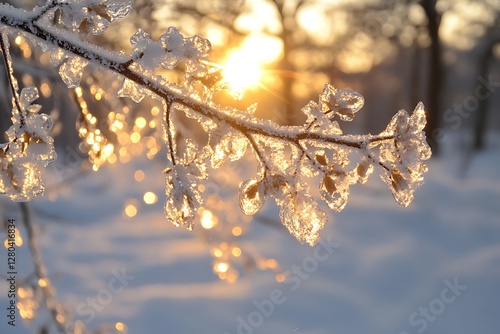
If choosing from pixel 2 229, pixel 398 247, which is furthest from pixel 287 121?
pixel 398 247

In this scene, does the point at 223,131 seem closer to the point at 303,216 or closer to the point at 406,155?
the point at 303,216

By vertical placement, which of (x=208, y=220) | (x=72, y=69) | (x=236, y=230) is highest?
(x=72, y=69)

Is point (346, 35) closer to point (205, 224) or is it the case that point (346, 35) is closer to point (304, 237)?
point (205, 224)

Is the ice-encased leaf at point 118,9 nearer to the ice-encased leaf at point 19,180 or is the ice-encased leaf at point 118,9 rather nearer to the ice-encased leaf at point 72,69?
the ice-encased leaf at point 72,69

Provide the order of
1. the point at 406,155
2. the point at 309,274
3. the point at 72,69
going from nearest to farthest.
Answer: the point at 406,155, the point at 72,69, the point at 309,274

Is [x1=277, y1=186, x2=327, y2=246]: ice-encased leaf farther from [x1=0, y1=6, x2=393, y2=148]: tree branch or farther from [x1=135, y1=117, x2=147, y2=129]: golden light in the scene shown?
[x1=135, y1=117, x2=147, y2=129]: golden light

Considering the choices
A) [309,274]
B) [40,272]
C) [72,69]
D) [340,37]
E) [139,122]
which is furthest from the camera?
[340,37]

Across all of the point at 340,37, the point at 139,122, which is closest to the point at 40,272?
the point at 139,122
